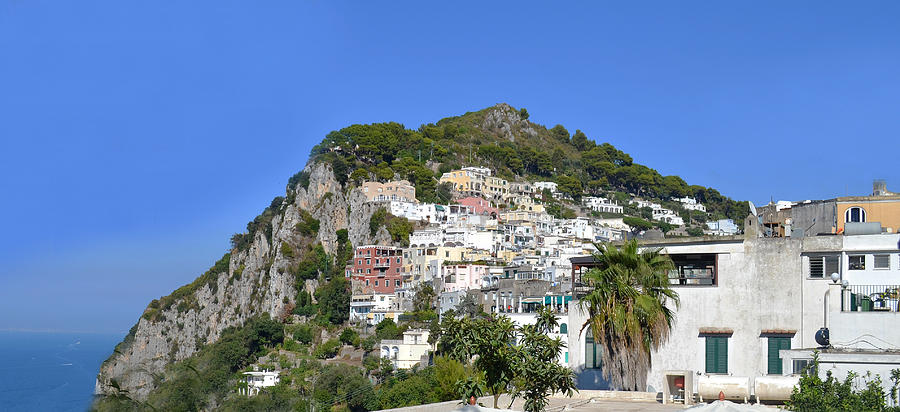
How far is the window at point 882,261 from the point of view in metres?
23.7

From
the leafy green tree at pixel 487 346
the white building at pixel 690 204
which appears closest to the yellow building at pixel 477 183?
the white building at pixel 690 204

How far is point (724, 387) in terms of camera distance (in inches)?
816

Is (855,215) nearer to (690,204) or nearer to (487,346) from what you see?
(487,346)

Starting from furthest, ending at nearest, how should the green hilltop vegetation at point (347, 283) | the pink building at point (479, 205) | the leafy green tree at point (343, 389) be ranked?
the pink building at point (479, 205) → the leafy green tree at point (343, 389) → the green hilltop vegetation at point (347, 283)

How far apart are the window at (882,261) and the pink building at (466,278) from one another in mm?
71852

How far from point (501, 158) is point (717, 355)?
13931 cm

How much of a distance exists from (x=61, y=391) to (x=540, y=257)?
3188 inches

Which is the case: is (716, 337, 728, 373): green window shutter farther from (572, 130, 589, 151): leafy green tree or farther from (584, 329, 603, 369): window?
(572, 130, 589, 151): leafy green tree

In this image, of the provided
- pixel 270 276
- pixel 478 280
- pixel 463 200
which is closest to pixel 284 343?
pixel 270 276

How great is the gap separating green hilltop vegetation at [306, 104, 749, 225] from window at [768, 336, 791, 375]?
107190mm

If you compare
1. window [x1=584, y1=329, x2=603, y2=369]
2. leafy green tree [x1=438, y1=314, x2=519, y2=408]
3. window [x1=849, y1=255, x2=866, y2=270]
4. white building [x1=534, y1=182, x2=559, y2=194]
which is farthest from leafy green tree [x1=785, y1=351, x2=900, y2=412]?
white building [x1=534, y1=182, x2=559, y2=194]

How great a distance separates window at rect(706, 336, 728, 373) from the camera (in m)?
24.6

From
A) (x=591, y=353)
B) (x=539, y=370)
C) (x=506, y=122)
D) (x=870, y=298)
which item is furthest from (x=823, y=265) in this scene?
(x=506, y=122)

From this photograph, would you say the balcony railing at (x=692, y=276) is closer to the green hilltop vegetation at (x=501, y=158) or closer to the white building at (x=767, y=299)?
the white building at (x=767, y=299)
